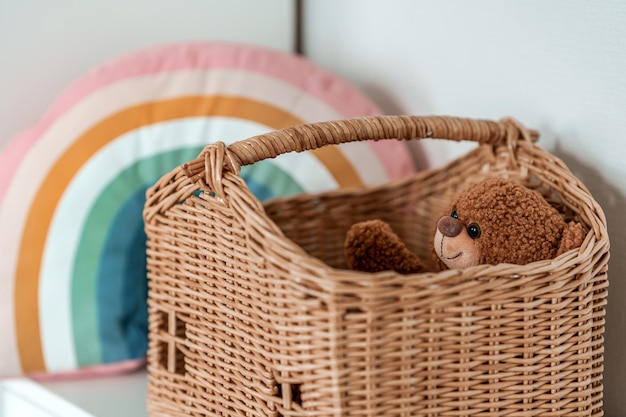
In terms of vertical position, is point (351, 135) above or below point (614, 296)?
above

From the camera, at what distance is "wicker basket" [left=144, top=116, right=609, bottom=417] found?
0.66m

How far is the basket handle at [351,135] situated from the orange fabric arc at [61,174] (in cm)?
30

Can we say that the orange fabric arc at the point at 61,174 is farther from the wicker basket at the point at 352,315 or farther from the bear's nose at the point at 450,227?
the bear's nose at the point at 450,227

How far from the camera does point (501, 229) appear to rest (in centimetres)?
79

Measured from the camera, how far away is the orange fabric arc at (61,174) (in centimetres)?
105

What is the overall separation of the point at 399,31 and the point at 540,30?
0.30 meters

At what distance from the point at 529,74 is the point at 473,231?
28 cm

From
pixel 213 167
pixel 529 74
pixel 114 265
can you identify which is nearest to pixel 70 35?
pixel 114 265

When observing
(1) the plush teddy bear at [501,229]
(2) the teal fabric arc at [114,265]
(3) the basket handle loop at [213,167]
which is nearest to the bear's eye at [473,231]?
(1) the plush teddy bear at [501,229]

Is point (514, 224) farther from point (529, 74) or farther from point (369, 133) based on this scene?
point (529, 74)

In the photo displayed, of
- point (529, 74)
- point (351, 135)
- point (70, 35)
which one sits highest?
point (70, 35)

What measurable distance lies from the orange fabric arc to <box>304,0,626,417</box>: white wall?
0.81ft

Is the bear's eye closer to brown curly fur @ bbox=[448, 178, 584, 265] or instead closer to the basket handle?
brown curly fur @ bbox=[448, 178, 584, 265]

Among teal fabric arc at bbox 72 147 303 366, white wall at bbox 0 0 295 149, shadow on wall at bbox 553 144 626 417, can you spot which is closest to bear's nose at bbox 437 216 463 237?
shadow on wall at bbox 553 144 626 417
